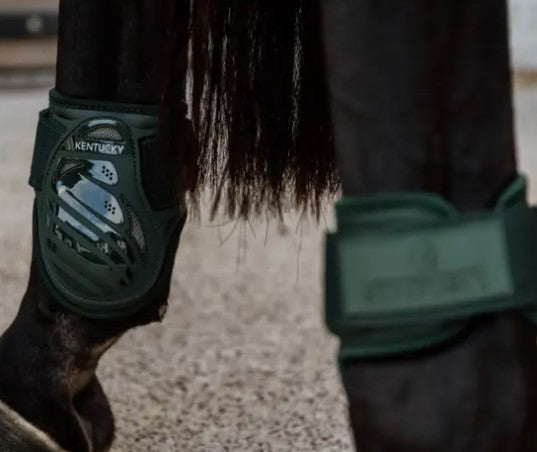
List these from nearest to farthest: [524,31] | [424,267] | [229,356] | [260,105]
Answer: [424,267]
[260,105]
[229,356]
[524,31]

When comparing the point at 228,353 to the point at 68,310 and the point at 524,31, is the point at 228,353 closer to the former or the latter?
the point at 68,310

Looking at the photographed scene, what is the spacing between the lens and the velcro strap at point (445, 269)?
21.0 inches

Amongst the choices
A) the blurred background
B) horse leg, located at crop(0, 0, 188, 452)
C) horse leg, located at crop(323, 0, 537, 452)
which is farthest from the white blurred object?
horse leg, located at crop(323, 0, 537, 452)

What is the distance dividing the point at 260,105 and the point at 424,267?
0.34 metres

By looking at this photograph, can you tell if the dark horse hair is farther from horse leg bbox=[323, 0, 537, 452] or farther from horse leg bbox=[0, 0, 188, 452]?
horse leg bbox=[323, 0, 537, 452]

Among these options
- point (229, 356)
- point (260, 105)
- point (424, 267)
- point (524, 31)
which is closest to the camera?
point (424, 267)

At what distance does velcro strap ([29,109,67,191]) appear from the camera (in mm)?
877

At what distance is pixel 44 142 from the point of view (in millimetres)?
890

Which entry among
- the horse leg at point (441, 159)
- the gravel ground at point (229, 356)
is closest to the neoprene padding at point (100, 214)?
the gravel ground at point (229, 356)

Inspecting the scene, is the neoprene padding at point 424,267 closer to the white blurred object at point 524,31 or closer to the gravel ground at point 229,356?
the gravel ground at point 229,356

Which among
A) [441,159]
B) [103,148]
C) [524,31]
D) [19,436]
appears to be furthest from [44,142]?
[524,31]

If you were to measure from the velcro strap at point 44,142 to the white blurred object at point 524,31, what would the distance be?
3.59 metres

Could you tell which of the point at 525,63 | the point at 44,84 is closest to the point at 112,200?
the point at 44,84

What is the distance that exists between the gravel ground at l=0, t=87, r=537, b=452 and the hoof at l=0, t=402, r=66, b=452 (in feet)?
0.62
